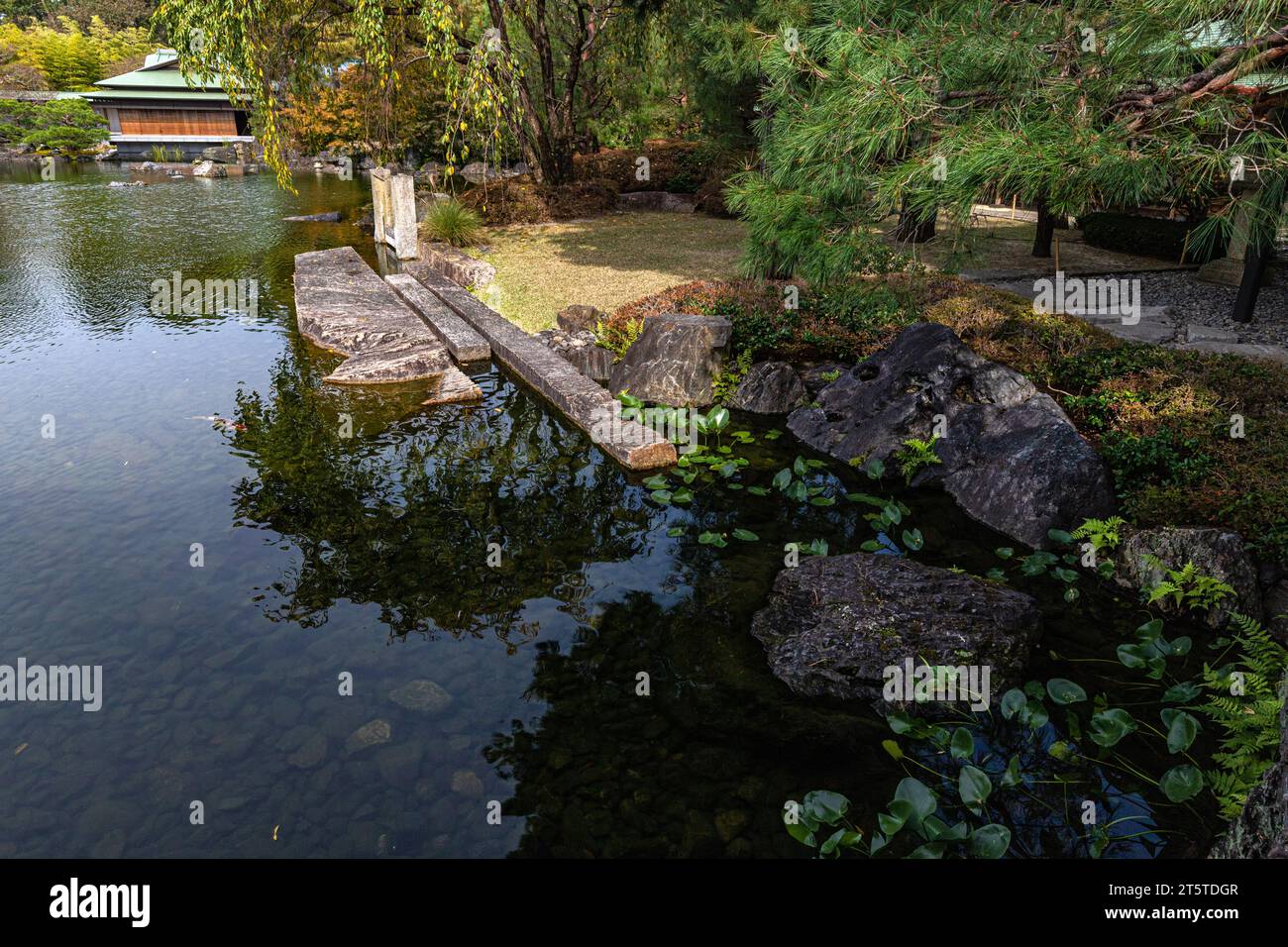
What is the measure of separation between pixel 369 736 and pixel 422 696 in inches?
16.3

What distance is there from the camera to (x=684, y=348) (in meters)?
9.75

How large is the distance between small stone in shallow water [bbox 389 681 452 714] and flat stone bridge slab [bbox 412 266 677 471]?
3568mm

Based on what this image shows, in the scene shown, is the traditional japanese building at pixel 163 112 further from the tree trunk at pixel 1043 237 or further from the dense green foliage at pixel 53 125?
the tree trunk at pixel 1043 237

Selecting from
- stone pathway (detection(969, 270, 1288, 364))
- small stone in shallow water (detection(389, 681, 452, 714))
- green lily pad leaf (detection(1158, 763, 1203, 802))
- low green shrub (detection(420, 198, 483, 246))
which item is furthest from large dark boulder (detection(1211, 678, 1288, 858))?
low green shrub (detection(420, 198, 483, 246))

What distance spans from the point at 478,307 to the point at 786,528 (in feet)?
25.8

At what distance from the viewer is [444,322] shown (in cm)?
1232

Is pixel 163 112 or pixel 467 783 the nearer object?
pixel 467 783

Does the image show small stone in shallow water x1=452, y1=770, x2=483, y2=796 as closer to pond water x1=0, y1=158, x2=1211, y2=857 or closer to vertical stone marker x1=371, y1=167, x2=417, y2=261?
pond water x1=0, y1=158, x2=1211, y2=857

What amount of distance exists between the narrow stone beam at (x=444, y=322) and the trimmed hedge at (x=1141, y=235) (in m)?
13.8

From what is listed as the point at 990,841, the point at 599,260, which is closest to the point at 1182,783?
the point at 990,841

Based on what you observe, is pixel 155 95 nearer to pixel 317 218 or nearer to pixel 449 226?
pixel 317 218
